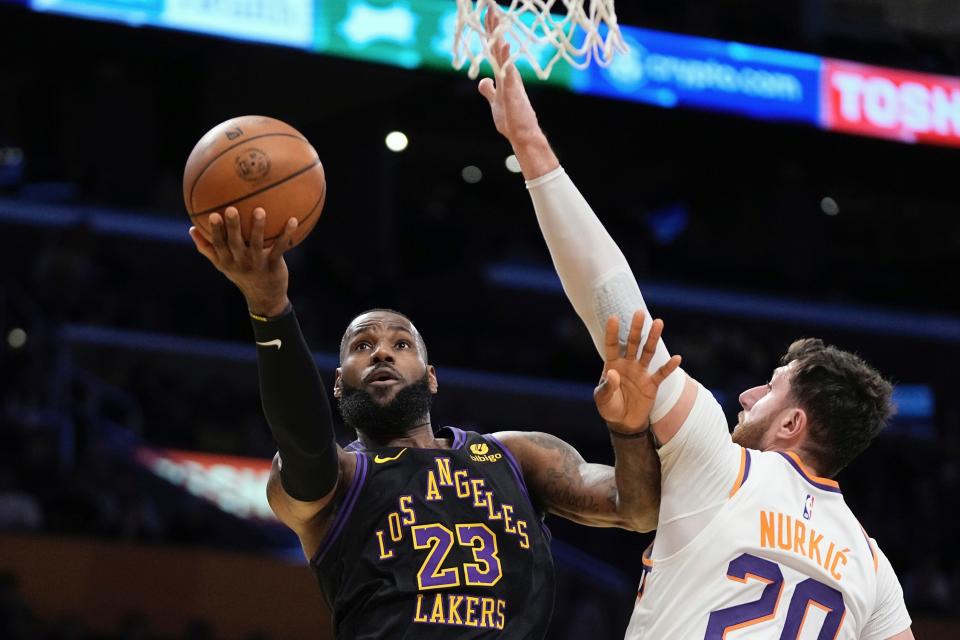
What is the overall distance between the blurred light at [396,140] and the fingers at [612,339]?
14740 mm

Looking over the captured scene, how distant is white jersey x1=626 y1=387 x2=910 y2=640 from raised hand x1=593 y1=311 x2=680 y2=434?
0.14 metres

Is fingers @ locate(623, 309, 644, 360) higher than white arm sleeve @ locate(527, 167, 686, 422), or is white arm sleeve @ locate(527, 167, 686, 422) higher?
white arm sleeve @ locate(527, 167, 686, 422)

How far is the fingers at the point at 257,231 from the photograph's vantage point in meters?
3.45

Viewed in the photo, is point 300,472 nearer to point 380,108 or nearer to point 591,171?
point 380,108

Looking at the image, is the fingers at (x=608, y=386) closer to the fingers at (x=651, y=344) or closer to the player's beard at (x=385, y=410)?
the fingers at (x=651, y=344)

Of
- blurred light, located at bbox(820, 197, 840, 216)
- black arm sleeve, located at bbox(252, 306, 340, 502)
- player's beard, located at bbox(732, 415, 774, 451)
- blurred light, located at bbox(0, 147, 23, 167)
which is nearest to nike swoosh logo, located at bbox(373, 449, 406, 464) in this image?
black arm sleeve, located at bbox(252, 306, 340, 502)

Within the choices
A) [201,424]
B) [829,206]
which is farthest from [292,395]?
[829,206]

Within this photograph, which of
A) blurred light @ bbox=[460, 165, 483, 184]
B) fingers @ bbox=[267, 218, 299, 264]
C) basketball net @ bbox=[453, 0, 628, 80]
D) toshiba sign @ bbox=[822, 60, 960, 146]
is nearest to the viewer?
fingers @ bbox=[267, 218, 299, 264]

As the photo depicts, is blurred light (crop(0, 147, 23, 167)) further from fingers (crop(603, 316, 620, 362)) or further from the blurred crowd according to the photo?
fingers (crop(603, 316, 620, 362))

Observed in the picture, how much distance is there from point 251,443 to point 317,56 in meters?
3.33

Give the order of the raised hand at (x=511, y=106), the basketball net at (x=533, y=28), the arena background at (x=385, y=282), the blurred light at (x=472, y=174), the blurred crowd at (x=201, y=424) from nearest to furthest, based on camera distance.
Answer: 1. the raised hand at (x=511, y=106)
2. the basketball net at (x=533, y=28)
3. the blurred crowd at (x=201, y=424)
4. the arena background at (x=385, y=282)
5. the blurred light at (x=472, y=174)

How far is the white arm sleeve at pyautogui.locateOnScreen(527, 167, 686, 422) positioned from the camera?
3.57 m

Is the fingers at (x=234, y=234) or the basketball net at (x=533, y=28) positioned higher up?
the basketball net at (x=533, y=28)

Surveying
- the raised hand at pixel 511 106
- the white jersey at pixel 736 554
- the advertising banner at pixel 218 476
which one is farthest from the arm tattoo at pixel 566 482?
the advertising banner at pixel 218 476
